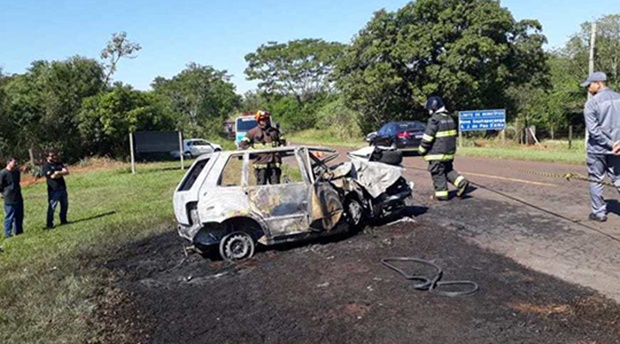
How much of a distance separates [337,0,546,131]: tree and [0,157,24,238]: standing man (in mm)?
24265

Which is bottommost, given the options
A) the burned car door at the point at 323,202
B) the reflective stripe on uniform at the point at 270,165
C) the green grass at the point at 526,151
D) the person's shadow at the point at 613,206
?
the person's shadow at the point at 613,206

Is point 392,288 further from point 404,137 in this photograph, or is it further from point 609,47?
point 609,47

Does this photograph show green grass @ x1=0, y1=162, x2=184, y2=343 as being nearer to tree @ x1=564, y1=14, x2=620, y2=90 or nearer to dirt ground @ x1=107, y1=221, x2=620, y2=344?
dirt ground @ x1=107, y1=221, x2=620, y2=344

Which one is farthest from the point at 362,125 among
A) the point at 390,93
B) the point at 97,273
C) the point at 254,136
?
the point at 97,273

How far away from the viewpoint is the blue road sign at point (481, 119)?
2336 centimetres

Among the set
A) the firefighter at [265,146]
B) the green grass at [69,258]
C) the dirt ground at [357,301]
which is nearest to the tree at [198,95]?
the green grass at [69,258]

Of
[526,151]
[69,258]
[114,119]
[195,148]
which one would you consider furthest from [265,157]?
[195,148]

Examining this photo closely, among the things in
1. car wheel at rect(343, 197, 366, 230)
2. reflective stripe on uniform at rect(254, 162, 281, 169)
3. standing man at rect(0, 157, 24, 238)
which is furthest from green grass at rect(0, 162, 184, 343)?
car wheel at rect(343, 197, 366, 230)

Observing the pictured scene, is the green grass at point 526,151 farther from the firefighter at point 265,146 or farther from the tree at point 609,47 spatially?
the tree at point 609,47

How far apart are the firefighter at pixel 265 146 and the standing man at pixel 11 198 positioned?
17.9ft

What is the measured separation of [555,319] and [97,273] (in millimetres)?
5283

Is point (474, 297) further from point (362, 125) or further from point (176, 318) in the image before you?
point (362, 125)

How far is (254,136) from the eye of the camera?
8281mm

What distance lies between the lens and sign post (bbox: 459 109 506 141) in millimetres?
23359
